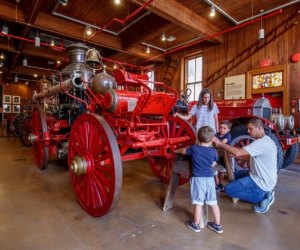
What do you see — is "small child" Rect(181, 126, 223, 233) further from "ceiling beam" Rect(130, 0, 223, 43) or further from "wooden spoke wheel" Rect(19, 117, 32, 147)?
"wooden spoke wheel" Rect(19, 117, 32, 147)

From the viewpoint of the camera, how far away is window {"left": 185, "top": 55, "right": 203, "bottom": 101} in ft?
27.9

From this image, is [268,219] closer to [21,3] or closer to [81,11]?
[81,11]

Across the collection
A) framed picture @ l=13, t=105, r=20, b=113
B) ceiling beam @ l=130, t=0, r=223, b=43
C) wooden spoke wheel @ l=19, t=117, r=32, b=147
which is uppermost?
ceiling beam @ l=130, t=0, r=223, b=43

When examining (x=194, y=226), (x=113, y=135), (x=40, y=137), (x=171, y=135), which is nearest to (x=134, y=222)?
(x=194, y=226)

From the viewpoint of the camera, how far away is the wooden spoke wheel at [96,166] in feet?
6.09

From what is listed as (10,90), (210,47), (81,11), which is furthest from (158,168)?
(10,90)

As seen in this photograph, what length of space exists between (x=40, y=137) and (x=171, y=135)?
8.03 feet

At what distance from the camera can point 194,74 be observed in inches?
344

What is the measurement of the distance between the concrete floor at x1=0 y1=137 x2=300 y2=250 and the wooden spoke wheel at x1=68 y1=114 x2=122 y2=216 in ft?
0.68

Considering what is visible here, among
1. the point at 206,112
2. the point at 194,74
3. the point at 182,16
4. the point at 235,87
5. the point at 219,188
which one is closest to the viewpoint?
the point at 219,188

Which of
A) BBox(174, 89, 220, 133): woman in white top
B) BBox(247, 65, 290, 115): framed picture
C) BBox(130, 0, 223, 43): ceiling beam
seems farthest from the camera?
BBox(247, 65, 290, 115): framed picture

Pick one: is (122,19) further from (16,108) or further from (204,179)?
(16,108)

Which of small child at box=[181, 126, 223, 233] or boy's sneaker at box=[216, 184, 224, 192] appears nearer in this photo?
small child at box=[181, 126, 223, 233]

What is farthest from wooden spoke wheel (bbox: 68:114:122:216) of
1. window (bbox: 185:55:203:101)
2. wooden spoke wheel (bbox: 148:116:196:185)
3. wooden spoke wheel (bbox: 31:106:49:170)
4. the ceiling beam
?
window (bbox: 185:55:203:101)
